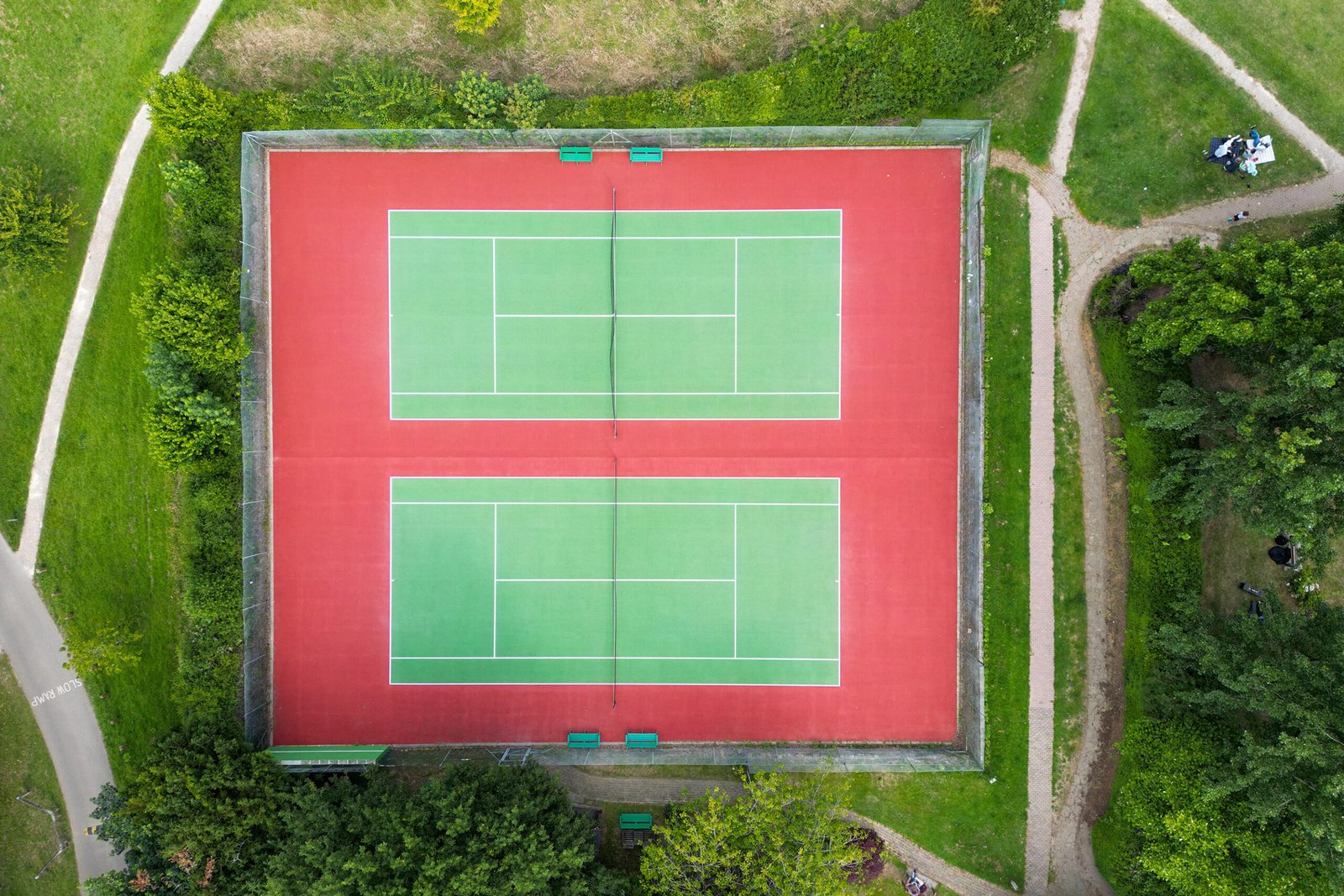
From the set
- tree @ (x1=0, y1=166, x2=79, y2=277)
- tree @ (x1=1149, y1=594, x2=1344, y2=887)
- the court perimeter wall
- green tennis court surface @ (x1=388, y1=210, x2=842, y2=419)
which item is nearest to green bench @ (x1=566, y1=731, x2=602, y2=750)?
the court perimeter wall

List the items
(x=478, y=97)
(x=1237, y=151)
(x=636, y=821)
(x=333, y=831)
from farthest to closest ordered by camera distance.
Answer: (x=636, y=821)
(x=1237, y=151)
(x=478, y=97)
(x=333, y=831)

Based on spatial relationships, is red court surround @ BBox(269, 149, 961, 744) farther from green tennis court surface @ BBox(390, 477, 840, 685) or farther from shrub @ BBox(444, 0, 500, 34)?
shrub @ BBox(444, 0, 500, 34)

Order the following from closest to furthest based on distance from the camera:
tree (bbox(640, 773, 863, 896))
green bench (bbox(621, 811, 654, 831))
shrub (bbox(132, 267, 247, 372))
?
tree (bbox(640, 773, 863, 896)), shrub (bbox(132, 267, 247, 372)), green bench (bbox(621, 811, 654, 831))

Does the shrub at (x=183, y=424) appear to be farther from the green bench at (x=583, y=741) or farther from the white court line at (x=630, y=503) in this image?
the green bench at (x=583, y=741)

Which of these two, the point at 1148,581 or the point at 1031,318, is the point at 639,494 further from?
the point at 1148,581

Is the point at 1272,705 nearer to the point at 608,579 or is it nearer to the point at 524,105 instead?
the point at 608,579

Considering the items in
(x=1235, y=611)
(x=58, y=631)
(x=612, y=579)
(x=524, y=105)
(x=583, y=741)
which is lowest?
(x=583, y=741)

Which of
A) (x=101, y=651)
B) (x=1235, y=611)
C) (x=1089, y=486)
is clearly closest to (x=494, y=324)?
(x=101, y=651)
